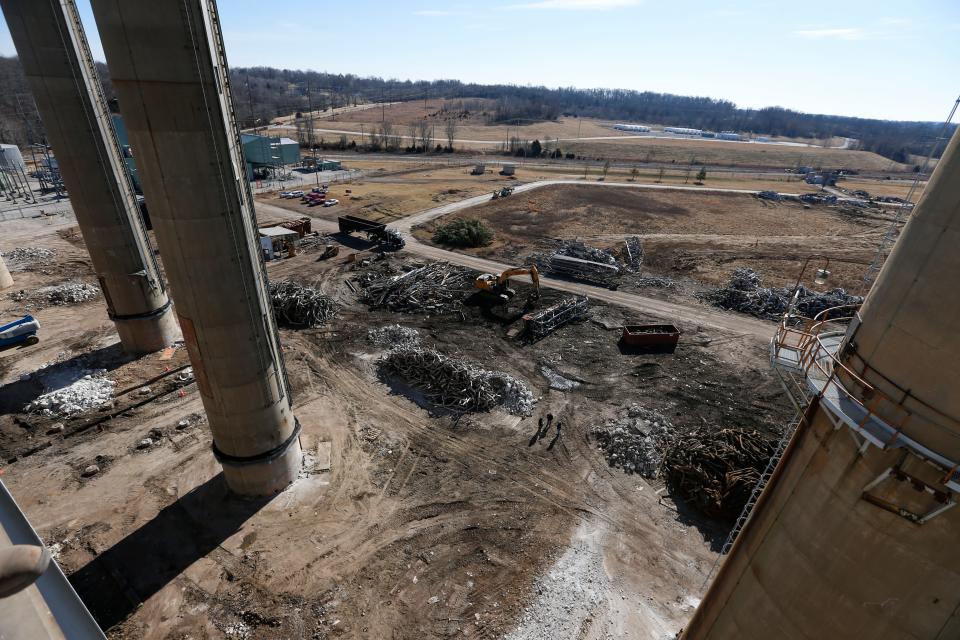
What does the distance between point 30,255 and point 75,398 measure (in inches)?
1051

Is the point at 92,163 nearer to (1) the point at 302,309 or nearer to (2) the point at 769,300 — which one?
(1) the point at 302,309

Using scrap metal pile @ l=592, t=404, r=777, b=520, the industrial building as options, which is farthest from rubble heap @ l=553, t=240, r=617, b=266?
the industrial building

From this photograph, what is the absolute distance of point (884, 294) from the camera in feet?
21.0

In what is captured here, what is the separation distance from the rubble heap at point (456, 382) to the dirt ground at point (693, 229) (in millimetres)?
21897

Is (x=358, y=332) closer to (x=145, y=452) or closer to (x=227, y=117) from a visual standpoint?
(x=145, y=452)

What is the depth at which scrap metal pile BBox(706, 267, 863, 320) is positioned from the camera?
34.8 meters

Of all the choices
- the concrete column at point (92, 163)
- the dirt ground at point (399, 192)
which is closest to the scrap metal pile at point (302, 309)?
the concrete column at point (92, 163)

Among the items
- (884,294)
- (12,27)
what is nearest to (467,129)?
(12,27)

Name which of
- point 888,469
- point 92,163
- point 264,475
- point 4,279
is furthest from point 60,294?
point 888,469

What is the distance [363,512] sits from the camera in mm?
17094

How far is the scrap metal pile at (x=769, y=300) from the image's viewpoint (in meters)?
34.8

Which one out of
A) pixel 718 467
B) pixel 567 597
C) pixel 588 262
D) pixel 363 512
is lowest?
pixel 363 512

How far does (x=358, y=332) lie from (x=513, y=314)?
37.2 ft

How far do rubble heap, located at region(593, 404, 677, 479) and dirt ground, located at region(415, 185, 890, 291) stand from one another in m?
23.8
